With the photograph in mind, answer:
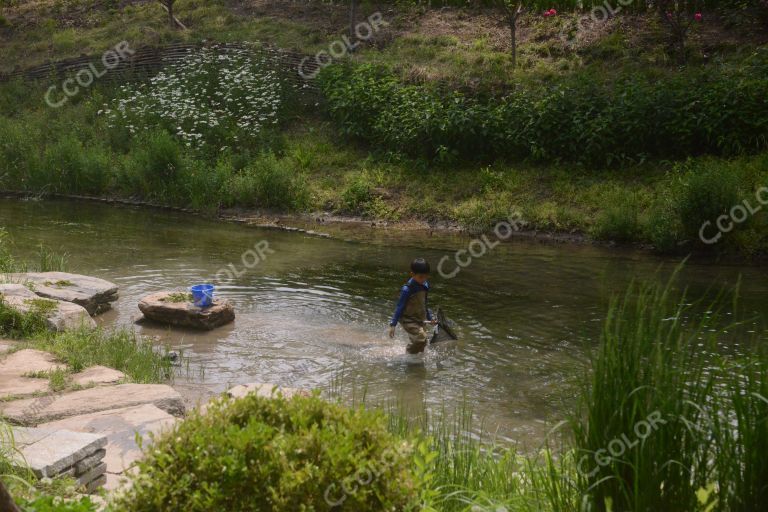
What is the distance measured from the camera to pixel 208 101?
73.4ft

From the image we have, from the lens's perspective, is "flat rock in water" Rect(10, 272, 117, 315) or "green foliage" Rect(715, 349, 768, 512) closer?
"green foliage" Rect(715, 349, 768, 512)

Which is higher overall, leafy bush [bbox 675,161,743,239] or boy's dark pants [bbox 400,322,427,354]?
leafy bush [bbox 675,161,743,239]

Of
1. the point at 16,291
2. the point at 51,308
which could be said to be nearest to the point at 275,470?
the point at 51,308

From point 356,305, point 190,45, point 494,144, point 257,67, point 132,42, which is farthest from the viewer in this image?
point 132,42

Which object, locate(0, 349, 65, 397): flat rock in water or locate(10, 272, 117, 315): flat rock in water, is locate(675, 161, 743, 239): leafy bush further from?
locate(0, 349, 65, 397): flat rock in water

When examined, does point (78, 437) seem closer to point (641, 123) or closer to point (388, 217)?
point (388, 217)

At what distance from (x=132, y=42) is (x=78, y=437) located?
24559mm

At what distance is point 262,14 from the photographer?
2867cm

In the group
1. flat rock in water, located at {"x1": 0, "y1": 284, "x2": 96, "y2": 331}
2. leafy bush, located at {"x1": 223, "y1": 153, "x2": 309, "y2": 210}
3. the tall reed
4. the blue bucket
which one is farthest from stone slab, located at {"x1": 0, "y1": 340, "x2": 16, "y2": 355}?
leafy bush, located at {"x1": 223, "y1": 153, "x2": 309, "y2": 210}

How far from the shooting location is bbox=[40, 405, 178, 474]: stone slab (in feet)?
18.2

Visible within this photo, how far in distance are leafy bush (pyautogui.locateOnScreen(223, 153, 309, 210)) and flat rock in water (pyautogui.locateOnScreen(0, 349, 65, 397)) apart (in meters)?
10.7

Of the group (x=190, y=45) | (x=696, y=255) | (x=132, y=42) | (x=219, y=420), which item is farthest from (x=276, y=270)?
(x=132, y=42)

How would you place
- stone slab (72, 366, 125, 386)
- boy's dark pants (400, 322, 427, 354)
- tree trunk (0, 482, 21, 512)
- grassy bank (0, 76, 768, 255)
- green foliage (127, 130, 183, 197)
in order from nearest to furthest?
tree trunk (0, 482, 21, 512), stone slab (72, 366, 125, 386), boy's dark pants (400, 322, 427, 354), grassy bank (0, 76, 768, 255), green foliage (127, 130, 183, 197)

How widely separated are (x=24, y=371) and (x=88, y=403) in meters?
1.17
